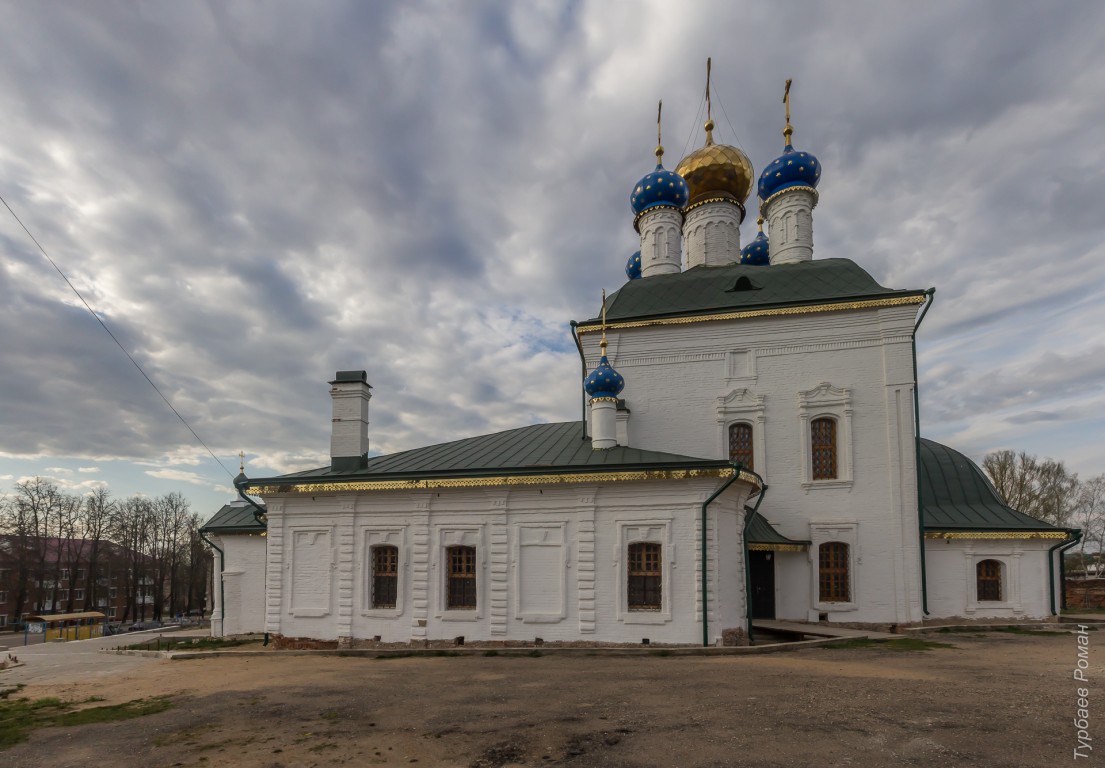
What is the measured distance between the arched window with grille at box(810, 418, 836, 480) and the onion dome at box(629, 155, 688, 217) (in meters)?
9.30

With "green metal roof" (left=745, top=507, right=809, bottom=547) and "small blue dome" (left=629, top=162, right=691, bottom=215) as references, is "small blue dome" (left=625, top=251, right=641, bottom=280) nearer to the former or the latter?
"small blue dome" (left=629, top=162, right=691, bottom=215)

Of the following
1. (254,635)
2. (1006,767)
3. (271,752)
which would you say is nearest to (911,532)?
(1006,767)

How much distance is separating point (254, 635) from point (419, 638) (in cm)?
672

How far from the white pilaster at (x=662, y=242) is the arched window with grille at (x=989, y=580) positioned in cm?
1223

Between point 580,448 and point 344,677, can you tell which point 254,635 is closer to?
point 344,677

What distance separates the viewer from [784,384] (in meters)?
16.7

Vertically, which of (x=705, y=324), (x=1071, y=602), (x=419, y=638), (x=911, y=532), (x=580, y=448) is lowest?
(x=1071, y=602)

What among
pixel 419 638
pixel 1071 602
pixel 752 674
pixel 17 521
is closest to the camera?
pixel 752 674

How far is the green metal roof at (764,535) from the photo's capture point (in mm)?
15188

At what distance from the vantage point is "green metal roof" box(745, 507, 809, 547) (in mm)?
15188

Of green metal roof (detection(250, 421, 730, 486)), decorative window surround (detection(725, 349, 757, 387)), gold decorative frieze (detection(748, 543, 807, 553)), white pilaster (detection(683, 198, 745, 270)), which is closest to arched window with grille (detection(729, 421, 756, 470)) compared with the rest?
decorative window surround (detection(725, 349, 757, 387))

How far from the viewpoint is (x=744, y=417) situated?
16797 mm

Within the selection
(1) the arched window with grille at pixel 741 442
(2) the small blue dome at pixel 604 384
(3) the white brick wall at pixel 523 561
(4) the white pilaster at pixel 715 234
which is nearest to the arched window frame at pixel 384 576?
(3) the white brick wall at pixel 523 561

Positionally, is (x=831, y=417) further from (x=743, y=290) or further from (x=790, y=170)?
(x=790, y=170)
